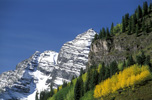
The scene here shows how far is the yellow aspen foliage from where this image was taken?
116688 millimetres

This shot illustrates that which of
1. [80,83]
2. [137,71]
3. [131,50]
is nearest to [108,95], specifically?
[137,71]

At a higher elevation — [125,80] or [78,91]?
[78,91]

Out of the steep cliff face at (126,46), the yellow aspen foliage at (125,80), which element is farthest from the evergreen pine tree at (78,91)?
the steep cliff face at (126,46)

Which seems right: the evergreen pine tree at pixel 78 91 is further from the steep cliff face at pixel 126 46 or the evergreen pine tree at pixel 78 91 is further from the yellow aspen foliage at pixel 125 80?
the steep cliff face at pixel 126 46

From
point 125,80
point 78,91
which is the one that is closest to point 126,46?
point 78,91

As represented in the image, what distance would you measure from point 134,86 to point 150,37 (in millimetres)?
61338

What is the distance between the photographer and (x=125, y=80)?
12338 cm

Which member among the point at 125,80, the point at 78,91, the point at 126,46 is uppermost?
the point at 126,46

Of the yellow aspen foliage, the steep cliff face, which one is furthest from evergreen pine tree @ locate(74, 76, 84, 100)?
the steep cliff face

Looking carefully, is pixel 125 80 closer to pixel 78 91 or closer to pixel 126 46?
pixel 78 91

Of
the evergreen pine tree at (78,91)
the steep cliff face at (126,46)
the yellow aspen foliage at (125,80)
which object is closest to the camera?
the yellow aspen foliage at (125,80)

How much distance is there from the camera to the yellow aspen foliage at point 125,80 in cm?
11669

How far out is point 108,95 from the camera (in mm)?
128375

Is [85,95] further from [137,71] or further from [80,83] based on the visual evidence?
[137,71]
